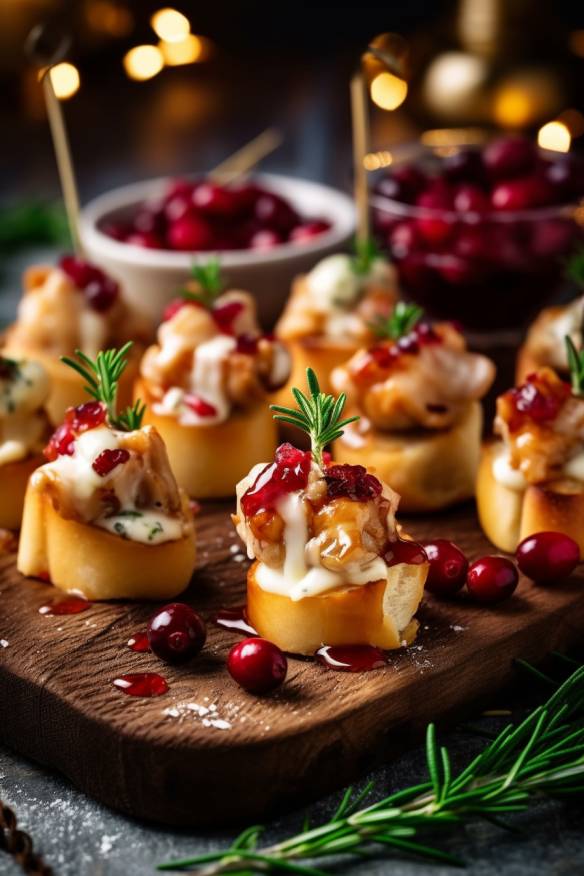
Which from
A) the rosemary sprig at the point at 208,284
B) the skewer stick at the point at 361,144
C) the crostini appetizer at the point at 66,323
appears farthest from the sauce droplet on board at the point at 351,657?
the skewer stick at the point at 361,144

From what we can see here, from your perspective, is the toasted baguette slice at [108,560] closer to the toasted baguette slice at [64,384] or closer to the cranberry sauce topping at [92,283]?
the toasted baguette slice at [64,384]

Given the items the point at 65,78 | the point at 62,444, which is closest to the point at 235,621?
the point at 62,444

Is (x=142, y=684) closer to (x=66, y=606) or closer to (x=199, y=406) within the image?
(x=66, y=606)

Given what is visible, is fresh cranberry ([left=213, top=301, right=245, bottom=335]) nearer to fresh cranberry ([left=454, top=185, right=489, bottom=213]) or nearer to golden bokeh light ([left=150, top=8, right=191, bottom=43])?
fresh cranberry ([left=454, top=185, right=489, bottom=213])

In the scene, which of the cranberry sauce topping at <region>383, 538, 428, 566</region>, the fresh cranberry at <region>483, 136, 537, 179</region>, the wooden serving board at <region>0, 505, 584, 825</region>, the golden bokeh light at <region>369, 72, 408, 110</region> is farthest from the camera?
the fresh cranberry at <region>483, 136, 537, 179</region>

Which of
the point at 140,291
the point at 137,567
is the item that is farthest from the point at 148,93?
the point at 137,567

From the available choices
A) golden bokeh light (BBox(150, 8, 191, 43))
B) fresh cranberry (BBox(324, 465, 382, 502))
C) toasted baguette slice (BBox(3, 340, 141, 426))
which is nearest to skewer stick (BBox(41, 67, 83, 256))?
toasted baguette slice (BBox(3, 340, 141, 426))
